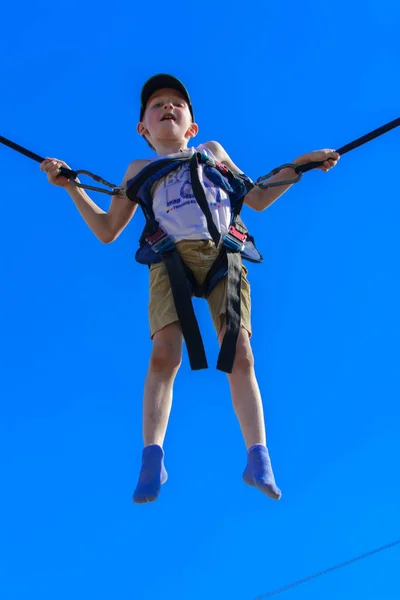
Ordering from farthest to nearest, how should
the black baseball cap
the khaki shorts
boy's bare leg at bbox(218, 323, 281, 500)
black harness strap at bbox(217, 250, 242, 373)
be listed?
1. the black baseball cap
2. the khaki shorts
3. black harness strap at bbox(217, 250, 242, 373)
4. boy's bare leg at bbox(218, 323, 281, 500)

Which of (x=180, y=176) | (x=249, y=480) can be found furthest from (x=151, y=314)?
(x=249, y=480)

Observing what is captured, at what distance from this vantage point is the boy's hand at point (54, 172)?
5.80 metres

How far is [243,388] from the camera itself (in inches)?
196

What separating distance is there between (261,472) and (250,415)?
389 mm

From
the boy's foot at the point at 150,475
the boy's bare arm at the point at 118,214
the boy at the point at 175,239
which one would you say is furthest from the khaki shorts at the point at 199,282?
the boy's foot at the point at 150,475

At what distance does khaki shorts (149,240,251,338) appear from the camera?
17.1 feet

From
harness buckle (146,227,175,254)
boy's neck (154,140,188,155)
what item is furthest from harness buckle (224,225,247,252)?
boy's neck (154,140,188,155)

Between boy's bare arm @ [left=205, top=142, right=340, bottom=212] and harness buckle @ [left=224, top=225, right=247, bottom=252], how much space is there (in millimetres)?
579

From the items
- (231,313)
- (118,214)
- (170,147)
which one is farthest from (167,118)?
(231,313)

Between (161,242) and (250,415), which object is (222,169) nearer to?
(161,242)

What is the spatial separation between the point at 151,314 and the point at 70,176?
3.99ft

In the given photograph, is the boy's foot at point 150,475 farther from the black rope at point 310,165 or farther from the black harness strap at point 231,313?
the black rope at point 310,165

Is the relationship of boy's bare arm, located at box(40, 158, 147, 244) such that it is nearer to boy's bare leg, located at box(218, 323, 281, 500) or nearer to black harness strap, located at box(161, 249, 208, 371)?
black harness strap, located at box(161, 249, 208, 371)

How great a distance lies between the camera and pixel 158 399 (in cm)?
497
